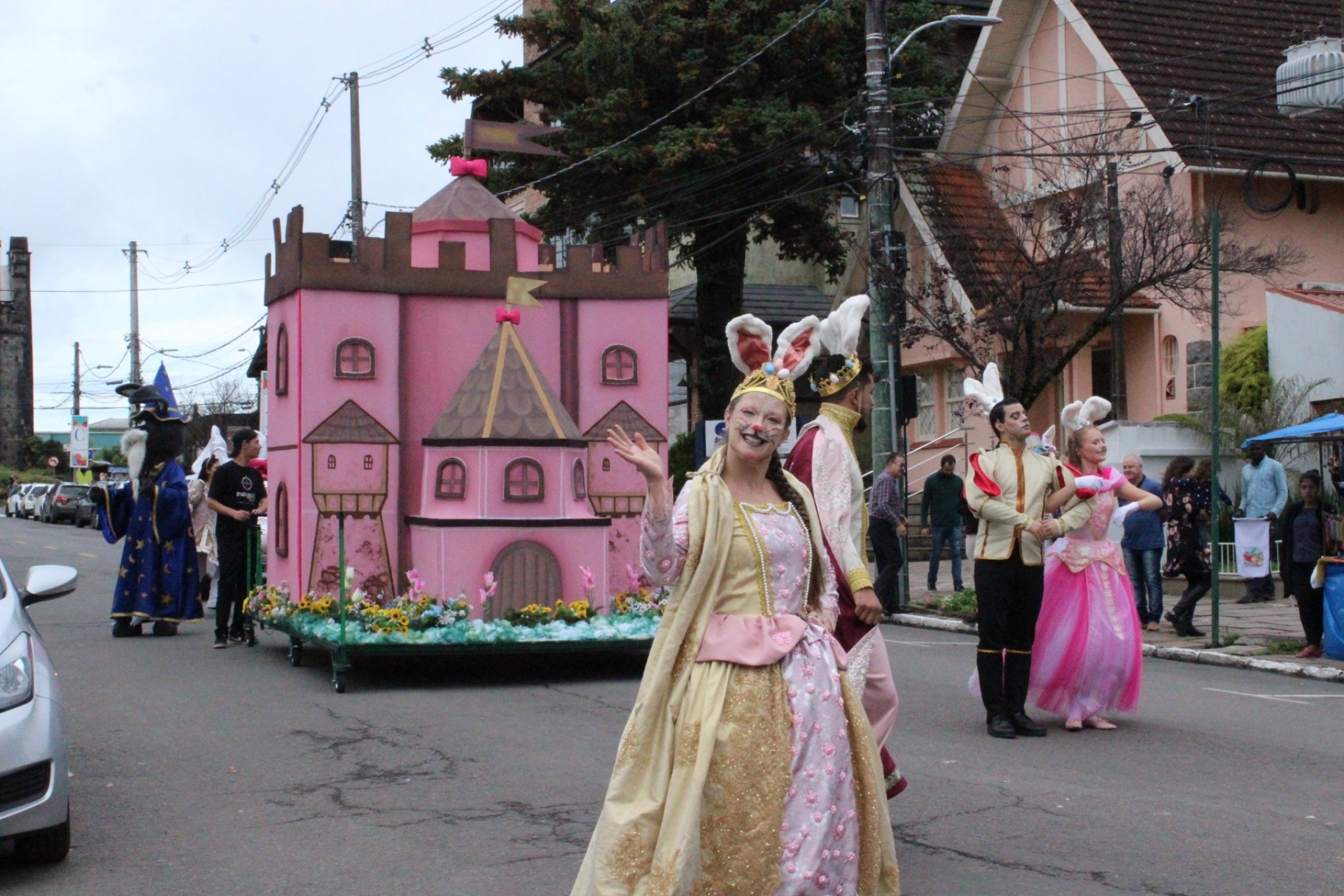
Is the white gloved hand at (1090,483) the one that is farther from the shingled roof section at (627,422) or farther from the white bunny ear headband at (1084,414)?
the shingled roof section at (627,422)

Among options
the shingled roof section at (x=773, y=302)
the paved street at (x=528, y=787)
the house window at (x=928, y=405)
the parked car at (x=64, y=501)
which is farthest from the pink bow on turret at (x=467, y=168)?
the parked car at (x=64, y=501)

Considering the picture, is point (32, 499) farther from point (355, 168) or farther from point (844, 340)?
point (844, 340)

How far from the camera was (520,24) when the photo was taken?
28.6m

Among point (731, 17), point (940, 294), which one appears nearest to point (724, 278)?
point (731, 17)

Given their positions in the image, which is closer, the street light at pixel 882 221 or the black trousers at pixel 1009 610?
the black trousers at pixel 1009 610

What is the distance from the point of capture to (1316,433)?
14102mm

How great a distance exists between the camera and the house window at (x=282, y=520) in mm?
13023

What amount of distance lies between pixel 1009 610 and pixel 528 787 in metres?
2.93

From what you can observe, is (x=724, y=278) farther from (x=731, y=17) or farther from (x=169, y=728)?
(x=169, y=728)

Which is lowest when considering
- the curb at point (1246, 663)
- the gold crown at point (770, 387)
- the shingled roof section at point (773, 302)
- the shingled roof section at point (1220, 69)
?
the curb at point (1246, 663)

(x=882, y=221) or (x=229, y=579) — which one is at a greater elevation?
(x=882, y=221)

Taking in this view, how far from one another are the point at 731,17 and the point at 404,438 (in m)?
16.7

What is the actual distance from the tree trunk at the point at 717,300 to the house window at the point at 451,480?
1638cm

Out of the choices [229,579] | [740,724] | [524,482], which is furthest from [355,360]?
[740,724]
